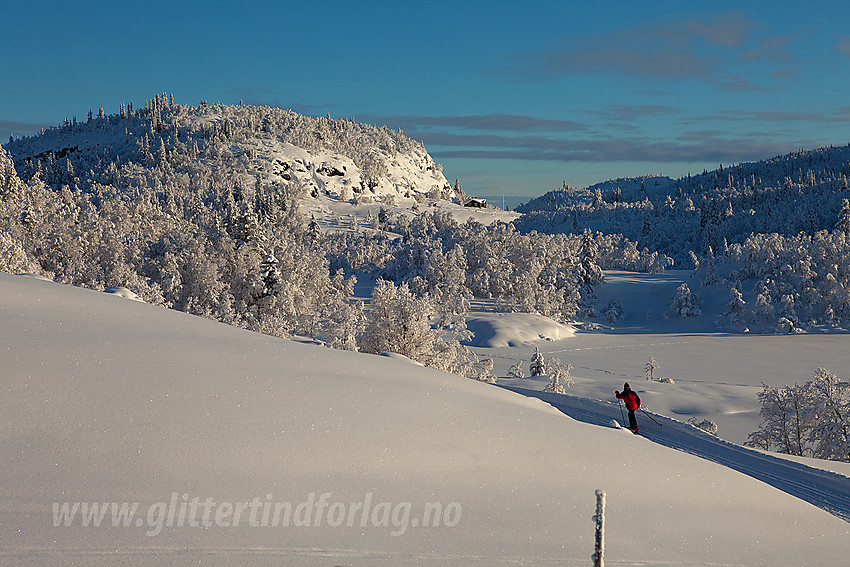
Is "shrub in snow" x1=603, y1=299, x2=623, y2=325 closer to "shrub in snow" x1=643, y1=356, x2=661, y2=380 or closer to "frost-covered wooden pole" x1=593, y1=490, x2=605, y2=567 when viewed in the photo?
"shrub in snow" x1=643, y1=356, x2=661, y2=380

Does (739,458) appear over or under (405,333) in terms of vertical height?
under

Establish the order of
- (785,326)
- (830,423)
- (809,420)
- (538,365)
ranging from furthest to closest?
1. (785,326)
2. (538,365)
3. (809,420)
4. (830,423)

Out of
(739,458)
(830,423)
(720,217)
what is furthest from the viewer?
(720,217)

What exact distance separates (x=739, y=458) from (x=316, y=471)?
9270mm

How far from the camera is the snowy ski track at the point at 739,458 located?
9.12 meters

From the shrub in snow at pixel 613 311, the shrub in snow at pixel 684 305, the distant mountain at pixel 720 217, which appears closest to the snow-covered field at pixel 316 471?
the shrub in snow at pixel 613 311

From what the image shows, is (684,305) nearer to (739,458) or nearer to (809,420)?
(809,420)

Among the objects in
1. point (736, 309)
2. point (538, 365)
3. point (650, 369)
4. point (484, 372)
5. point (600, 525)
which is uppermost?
point (600, 525)

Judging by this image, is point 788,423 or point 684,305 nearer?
point 788,423

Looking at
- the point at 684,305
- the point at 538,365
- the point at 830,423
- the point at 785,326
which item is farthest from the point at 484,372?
the point at 684,305

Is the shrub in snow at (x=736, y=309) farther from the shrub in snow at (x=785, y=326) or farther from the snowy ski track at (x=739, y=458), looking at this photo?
the snowy ski track at (x=739, y=458)

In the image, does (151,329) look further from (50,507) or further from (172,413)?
(50,507)

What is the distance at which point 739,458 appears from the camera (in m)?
10.9

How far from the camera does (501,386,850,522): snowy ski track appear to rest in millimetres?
9117
